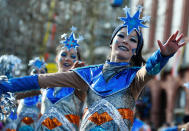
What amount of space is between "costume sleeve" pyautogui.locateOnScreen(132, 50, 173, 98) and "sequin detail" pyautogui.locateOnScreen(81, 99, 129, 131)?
0.27m

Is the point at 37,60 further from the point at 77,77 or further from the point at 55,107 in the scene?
the point at 77,77

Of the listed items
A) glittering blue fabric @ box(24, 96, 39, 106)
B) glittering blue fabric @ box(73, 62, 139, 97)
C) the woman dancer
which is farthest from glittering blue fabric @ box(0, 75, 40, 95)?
A: glittering blue fabric @ box(24, 96, 39, 106)

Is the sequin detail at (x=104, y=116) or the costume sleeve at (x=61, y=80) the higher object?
the costume sleeve at (x=61, y=80)

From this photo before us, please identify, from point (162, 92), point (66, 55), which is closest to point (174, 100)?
point (162, 92)

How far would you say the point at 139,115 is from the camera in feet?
36.4

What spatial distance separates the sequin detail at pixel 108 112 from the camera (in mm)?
4055

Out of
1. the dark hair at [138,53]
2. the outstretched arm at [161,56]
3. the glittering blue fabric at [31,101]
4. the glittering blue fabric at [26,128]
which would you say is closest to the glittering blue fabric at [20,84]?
the dark hair at [138,53]

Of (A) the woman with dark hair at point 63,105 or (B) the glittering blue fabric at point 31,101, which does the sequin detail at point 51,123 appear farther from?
(B) the glittering blue fabric at point 31,101

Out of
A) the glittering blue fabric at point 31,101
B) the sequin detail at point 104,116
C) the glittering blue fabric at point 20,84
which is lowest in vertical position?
the sequin detail at point 104,116

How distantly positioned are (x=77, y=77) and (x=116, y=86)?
0.44 meters

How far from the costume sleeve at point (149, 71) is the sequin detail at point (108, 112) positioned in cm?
27

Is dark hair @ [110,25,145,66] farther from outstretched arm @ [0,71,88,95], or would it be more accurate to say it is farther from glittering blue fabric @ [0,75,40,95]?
glittering blue fabric @ [0,75,40,95]

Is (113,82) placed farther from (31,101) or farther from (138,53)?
(31,101)

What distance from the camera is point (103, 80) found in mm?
4238
